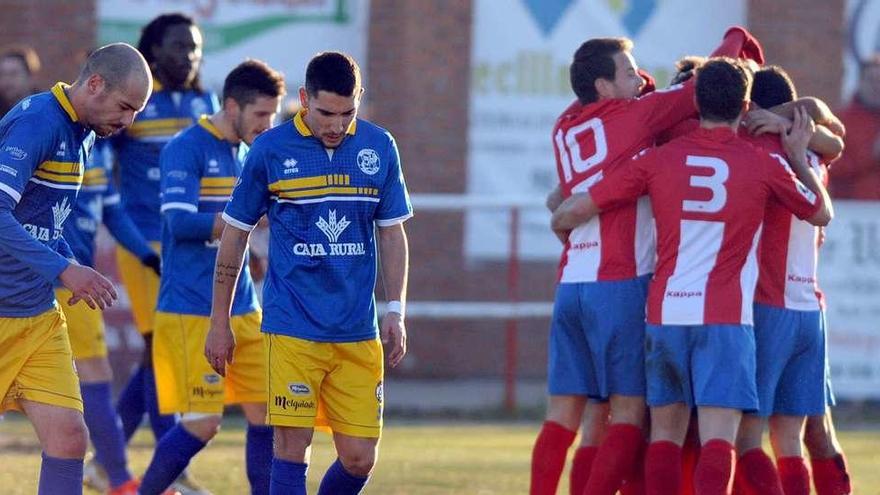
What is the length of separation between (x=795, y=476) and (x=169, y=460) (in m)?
2.76

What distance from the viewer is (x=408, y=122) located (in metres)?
15.4

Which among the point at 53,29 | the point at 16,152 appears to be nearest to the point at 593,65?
the point at 16,152

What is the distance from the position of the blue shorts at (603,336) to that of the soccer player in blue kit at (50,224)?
2.10m

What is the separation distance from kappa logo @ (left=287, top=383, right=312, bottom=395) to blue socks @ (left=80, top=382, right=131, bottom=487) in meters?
2.21

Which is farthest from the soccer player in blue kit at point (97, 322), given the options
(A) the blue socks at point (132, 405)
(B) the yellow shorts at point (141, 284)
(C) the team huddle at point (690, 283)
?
(C) the team huddle at point (690, 283)

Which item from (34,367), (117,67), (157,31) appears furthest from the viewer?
(157,31)

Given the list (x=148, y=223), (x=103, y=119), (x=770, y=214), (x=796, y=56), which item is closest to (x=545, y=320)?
(x=796, y=56)

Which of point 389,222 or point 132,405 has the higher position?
point 389,222

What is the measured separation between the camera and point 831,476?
7711mm

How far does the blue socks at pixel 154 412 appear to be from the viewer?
28.9 feet

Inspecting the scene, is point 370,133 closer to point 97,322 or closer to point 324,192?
point 324,192

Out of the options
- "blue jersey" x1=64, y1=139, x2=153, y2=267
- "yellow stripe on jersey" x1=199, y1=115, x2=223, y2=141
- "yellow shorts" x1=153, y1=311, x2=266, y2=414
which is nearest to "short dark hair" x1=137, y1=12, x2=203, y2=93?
"blue jersey" x1=64, y1=139, x2=153, y2=267

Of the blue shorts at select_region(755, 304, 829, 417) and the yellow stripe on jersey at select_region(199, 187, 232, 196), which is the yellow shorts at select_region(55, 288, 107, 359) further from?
the blue shorts at select_region(755, 304, 829, 417)

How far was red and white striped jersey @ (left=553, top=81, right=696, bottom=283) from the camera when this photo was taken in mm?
7328
